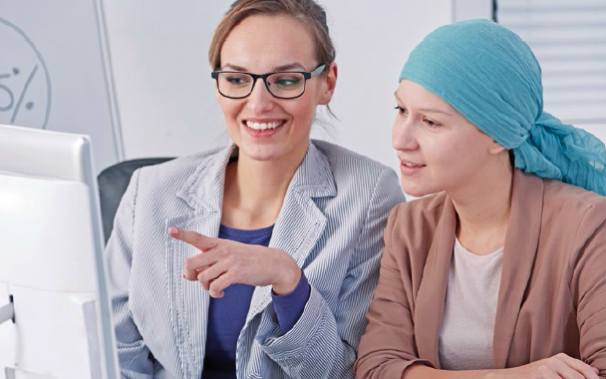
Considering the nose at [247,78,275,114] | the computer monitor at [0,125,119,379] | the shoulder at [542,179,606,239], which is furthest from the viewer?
the nose at [247,78,275,114]

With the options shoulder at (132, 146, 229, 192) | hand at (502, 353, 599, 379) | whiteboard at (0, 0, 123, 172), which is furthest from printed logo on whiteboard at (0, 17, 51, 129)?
hand at (502, 353, 599, 379)

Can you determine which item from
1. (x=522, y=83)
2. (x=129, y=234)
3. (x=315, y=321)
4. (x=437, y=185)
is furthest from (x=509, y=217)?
(x=129, y=234)

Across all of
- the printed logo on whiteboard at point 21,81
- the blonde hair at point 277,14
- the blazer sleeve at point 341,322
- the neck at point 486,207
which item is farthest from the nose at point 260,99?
the printed logo on whiteboard at point 21,81

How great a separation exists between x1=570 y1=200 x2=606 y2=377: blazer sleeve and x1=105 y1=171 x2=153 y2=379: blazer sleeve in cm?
102

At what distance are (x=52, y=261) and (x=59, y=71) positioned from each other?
2135 mm

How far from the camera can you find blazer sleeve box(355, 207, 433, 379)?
5.51 feet

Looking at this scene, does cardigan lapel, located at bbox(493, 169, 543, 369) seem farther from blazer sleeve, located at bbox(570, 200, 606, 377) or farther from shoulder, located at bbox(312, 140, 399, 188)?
shoulder, located at bbox(312, 140, 399, 188)

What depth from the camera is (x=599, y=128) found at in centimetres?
273

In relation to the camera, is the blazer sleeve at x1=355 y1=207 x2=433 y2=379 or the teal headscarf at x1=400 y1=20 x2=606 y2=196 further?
the blazer sleeve at x1=355 y1=207 x2=433 y2=379

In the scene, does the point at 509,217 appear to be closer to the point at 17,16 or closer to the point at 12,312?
the point at 12,312

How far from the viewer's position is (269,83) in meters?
1.90

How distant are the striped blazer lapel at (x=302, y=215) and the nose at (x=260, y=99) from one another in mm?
204

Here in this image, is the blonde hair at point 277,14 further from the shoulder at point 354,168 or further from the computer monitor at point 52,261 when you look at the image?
the computer monitor at point 52,261

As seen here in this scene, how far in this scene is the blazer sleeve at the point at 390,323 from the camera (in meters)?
1.68
